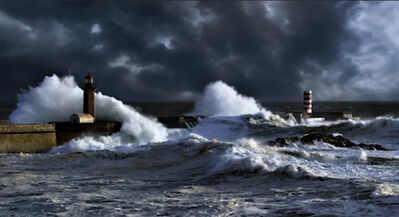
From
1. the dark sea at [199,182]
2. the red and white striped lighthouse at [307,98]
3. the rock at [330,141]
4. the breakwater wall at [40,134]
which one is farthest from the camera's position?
the red and white striped lighthouse at [307,98]

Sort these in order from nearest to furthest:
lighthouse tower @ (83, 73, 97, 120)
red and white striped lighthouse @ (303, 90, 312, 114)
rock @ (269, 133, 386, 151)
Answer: rock @ (269, 133, 386, 151), lighthouse tower @ (83, 73, 97, 120), red and white striped lighthouse @ (303, 90, 312, 114)

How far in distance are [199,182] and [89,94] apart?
8.01 metres

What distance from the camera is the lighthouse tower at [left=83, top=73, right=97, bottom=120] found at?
1441 centimetres

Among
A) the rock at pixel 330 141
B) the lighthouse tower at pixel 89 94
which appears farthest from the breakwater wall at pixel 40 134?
the rock at pixel 330 141

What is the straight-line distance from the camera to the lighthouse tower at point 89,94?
14.4 metres

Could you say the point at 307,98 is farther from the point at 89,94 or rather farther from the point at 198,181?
the point at 198,181

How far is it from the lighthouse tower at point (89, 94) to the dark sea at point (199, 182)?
2.29 meters

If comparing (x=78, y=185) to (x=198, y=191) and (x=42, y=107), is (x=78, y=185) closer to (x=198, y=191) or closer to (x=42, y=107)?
(x=198, y=191)

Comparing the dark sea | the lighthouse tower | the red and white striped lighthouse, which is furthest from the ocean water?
the red and white striped lighthouse

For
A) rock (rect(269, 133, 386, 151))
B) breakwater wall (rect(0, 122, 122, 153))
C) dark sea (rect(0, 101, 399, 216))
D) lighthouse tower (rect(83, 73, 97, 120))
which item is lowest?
dark sea (rect(0, 101, 399, 216))

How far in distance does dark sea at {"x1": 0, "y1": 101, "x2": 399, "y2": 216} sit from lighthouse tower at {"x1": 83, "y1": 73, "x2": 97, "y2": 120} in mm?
2286

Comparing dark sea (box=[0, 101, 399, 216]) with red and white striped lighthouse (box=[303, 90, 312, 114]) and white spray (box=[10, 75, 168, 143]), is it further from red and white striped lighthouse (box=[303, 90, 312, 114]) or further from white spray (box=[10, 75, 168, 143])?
red and white striped lighthouse (box=[303, 90, 312, 114])

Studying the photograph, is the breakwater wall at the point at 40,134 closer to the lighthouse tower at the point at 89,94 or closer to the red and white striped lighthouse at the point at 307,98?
the lighthouse tower at the point at 89,94

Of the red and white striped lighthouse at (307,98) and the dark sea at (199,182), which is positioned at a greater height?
the red and white striped lighthouse at (307,98)
